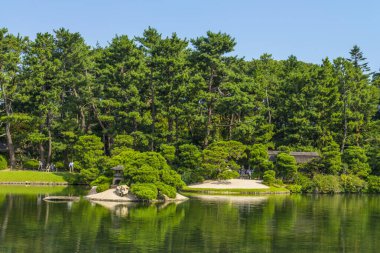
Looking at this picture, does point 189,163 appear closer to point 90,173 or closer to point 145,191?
point 90,173

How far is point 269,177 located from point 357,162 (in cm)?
1248

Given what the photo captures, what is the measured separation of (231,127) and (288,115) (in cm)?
760

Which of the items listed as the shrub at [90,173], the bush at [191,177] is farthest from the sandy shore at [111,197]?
the bush at [191,177]

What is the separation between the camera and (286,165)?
201ft

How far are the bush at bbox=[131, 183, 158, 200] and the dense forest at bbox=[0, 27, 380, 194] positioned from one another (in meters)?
16.0

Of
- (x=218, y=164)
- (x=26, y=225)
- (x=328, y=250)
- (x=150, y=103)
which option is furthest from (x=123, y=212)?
(x=150, y=103)

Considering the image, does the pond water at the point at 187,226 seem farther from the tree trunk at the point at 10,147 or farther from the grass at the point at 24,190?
the tree trunk at the point at 10,147

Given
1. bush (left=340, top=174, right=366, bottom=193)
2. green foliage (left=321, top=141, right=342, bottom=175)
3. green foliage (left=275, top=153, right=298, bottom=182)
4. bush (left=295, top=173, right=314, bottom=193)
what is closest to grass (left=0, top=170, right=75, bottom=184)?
green foliage (left=275, top=153, right=298, bottom=182)

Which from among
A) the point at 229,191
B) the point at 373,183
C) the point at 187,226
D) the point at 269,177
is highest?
the point at 269,177

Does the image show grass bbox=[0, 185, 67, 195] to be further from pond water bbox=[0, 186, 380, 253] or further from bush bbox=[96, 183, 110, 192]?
bush bbox=[96, 183, 110, 192]

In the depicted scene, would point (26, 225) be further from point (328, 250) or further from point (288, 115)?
point (288, 115)

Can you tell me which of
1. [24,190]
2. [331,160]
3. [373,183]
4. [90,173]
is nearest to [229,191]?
[331,160]

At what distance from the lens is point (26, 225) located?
30156mm

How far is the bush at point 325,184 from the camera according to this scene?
202 feet
